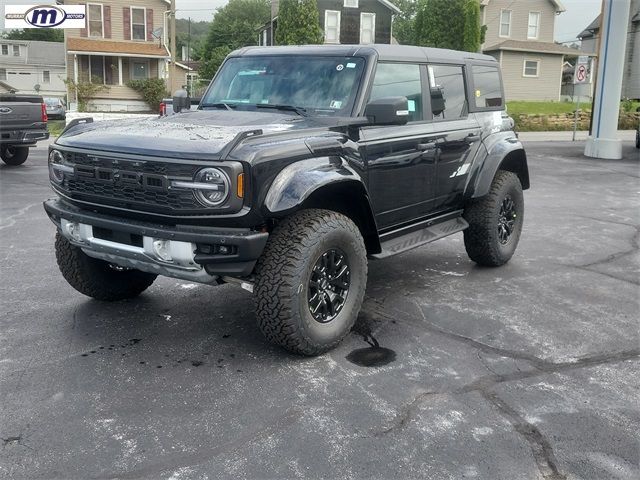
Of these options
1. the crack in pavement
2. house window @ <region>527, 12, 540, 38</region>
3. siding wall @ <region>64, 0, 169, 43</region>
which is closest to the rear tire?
the crack in pavement

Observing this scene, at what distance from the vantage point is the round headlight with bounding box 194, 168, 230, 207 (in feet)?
12.4

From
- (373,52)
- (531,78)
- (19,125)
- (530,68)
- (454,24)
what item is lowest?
(19,125)

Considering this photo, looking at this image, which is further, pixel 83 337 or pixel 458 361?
pixel 83 337

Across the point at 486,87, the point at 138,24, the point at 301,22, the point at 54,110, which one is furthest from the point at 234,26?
the point at 486,87

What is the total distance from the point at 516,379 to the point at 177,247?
2127 mm

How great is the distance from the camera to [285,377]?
13.2 feet

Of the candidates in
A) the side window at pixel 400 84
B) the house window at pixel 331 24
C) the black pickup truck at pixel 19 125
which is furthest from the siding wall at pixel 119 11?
the side window at pixel 400 84

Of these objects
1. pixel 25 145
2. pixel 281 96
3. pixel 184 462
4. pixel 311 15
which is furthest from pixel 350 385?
pixel 311 15

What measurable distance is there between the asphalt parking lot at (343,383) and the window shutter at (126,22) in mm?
33010

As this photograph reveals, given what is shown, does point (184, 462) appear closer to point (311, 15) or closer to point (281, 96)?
point (281, 96)

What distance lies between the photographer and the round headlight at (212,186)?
12.4 ft

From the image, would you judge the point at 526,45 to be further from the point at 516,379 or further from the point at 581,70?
the point at 516,379

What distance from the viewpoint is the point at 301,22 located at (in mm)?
32750

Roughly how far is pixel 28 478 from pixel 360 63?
11.4ft
